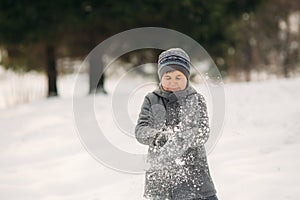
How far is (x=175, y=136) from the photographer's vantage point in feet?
7.94

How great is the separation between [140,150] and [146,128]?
9.35ft

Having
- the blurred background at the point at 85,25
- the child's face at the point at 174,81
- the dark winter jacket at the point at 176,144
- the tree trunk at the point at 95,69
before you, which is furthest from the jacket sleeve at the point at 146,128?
the tree trunk at the point at 95,69

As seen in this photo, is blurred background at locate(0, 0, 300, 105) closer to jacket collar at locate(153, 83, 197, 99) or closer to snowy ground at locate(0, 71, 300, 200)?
snowy ground at locate(0, 71, 300, 200)

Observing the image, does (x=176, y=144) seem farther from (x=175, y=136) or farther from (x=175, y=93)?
(x=175, y=93)

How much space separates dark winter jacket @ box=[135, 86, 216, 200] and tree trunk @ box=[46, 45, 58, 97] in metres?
9.71

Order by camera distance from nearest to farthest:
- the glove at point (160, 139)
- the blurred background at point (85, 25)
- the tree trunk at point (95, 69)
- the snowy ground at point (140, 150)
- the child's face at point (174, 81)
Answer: the glove at point (160, 139), the child's face at point (174, 81), the snowy ground at point (140, 150), the blurred background at point (85, 25), the tree trunk at point (95, 69)

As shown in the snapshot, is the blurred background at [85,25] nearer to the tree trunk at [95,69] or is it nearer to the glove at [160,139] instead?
the tree trunk at [95,69]

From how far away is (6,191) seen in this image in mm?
4629

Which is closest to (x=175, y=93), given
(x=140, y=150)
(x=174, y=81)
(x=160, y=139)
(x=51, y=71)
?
(x=174, y=81)

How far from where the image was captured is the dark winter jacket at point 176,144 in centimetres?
246

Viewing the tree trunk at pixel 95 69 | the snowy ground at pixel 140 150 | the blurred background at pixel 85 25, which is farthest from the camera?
the tree trunk at pixel 95 69

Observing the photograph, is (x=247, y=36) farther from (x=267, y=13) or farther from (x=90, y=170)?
(x=90, y=170)

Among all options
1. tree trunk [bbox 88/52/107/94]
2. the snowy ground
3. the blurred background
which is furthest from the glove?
tree trunk [bbox 88/52/107/94]

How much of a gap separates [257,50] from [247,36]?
4.40ft
